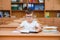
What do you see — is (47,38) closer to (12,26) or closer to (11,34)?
(11,34)

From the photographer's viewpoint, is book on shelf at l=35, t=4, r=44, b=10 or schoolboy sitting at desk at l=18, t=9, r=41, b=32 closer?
schoolboy sitting at desk at l=18, t=9, r=41, b=32

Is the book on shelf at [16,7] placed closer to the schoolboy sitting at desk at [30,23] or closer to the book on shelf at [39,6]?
the book on shelf at [39,6]

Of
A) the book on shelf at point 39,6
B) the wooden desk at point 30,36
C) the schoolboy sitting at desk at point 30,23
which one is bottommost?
the wooden desk at point 30,36

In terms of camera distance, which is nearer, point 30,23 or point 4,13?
point 30,23

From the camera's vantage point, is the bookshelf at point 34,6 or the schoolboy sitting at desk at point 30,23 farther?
the bookshelf at point 34,6

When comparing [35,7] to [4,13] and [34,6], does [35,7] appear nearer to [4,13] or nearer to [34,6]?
[34,6]

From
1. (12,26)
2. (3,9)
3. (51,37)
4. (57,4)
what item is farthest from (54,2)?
(51,37)

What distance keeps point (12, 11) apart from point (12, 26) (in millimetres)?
2414

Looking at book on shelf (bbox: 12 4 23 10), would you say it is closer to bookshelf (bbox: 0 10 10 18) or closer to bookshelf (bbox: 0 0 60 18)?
bookshelf (bbox: 0 0 60 18)

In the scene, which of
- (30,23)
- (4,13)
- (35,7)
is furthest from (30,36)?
(4,13)

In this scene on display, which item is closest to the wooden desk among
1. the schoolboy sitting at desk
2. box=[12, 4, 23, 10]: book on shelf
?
the schoolboy sitting at desk

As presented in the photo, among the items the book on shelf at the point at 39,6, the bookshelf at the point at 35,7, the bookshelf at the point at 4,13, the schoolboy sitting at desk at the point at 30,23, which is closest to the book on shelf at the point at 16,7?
the bookshelf at the point at 35,7

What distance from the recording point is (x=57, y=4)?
620cm

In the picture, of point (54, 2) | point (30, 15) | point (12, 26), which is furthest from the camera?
point (54, 2)
